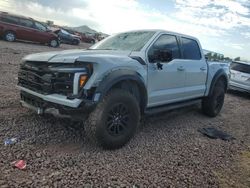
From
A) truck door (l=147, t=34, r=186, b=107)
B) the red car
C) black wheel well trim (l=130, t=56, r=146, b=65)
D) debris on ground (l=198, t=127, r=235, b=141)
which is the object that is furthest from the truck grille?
the red car

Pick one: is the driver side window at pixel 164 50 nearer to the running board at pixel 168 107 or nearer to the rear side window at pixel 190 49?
the rear side window at pixel 190 49

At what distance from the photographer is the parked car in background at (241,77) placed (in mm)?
12898

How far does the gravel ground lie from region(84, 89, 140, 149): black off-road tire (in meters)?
0.20

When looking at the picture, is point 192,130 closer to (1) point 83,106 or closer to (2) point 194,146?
(2) point 194,146

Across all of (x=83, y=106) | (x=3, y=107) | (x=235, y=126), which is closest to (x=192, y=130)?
(x=235, y=126)

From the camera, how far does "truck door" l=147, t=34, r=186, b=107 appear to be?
5.51 meters

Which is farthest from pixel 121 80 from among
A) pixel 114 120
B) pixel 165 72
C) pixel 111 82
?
pixel 165 72

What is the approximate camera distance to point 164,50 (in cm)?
573

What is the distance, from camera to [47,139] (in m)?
4.85

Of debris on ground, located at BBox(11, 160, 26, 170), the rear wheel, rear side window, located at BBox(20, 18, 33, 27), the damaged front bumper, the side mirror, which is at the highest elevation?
the side mirror

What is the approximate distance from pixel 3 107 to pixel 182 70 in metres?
3.51

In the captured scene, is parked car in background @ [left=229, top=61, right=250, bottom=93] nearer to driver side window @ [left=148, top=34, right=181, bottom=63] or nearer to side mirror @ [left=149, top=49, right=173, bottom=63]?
driver side window @ [left=148, top=34, right=181, bottom=63]

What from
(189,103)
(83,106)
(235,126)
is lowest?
(235,126)

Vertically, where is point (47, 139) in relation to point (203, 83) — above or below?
below
